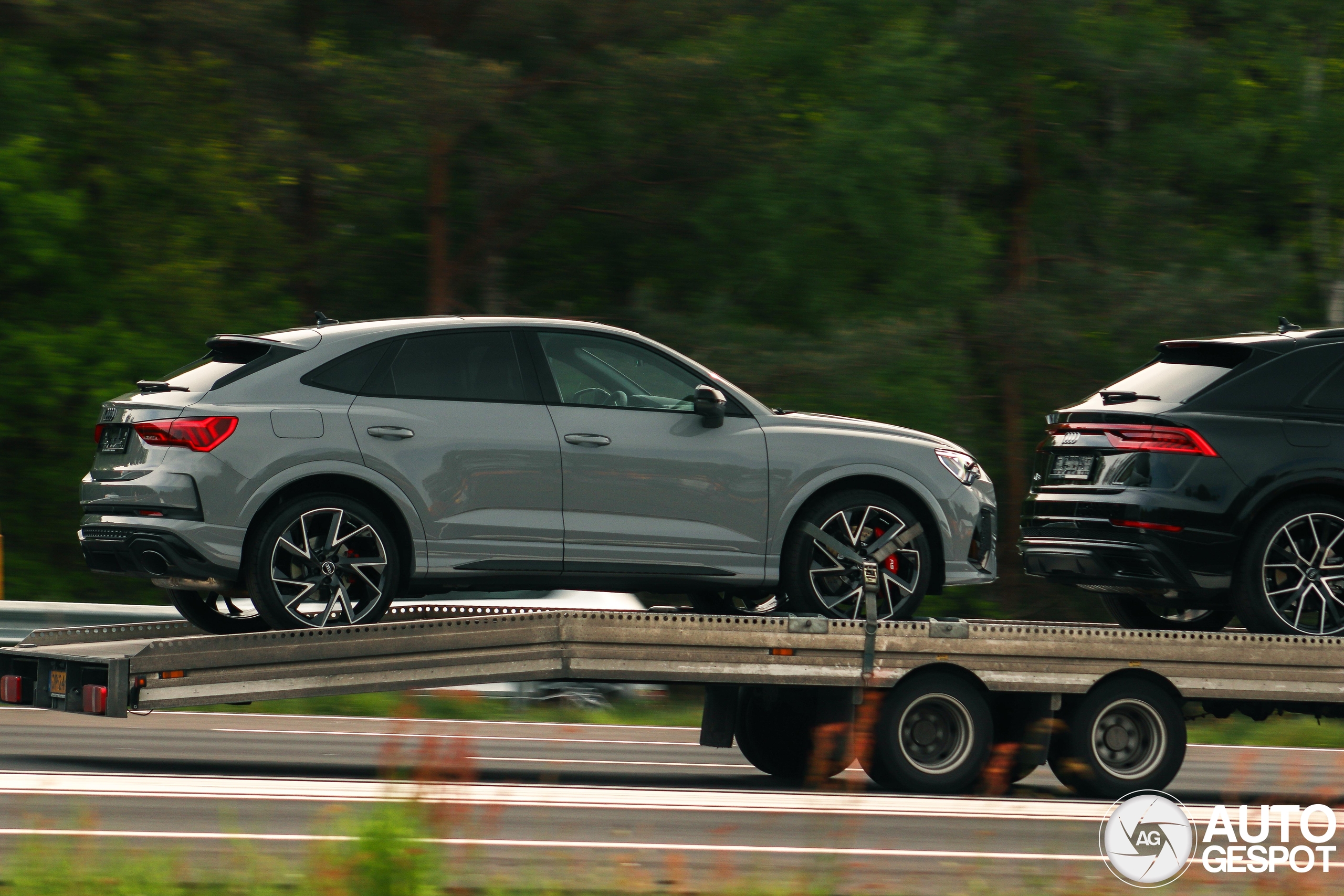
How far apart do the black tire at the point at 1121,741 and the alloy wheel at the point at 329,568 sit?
3919 millimetres

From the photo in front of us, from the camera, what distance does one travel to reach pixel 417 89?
19641mm

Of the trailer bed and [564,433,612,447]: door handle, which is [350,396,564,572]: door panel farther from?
the trailer bed

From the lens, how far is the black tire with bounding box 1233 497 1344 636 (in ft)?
29.9

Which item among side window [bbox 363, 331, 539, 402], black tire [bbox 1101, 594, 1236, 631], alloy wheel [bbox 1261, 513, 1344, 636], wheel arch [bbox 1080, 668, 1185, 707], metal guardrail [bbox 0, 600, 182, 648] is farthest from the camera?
metal guardrail [bbox 0, 600, 182, 648]

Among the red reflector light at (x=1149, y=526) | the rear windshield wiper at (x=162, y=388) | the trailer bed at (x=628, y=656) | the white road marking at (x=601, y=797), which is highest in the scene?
the rear windshield wiper at (x=162, y=388)

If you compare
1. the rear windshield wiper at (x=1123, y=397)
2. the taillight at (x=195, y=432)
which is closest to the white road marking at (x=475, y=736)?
the taillight at (x=195, y=432)

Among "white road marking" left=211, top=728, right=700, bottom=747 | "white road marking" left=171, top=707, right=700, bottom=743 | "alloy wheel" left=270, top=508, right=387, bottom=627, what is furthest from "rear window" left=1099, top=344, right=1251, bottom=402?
"white road marking" left=171, top=707, right=700, bottom=743

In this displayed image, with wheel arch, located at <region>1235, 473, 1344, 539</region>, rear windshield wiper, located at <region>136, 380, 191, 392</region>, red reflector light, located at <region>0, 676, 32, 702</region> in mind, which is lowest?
red reflector light, located at <region>0, 676, 32, 702</region>

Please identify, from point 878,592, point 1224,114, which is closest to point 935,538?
point 878,592

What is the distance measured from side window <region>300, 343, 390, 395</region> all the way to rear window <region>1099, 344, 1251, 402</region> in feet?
13.0

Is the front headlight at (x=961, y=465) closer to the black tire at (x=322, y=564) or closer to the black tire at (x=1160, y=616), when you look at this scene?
the black tire at (x=1160, y=616)

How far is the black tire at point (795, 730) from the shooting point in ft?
30.3

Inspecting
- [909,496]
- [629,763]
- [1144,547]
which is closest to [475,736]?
[629,763]

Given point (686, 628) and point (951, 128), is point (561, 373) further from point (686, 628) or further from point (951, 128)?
point (951, 128)
